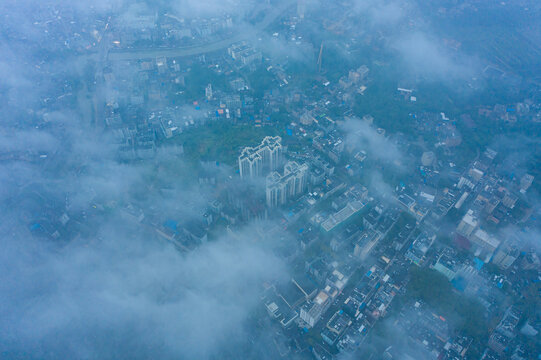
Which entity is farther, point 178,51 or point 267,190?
point 178,51

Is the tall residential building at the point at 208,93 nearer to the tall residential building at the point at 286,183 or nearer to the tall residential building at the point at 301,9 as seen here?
the tall residential building at the point at 286,183

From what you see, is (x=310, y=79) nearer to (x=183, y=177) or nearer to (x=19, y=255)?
(x=183, y=177)

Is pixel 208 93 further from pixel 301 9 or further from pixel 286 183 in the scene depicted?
pixel 301 9

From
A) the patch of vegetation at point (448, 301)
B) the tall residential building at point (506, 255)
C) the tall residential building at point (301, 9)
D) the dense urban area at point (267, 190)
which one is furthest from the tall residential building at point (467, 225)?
the tall residential building at point (301, 9)

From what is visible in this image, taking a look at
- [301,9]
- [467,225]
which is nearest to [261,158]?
[467,225]

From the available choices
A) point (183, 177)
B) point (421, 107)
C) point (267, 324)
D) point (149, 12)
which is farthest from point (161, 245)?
point (149, 12)
